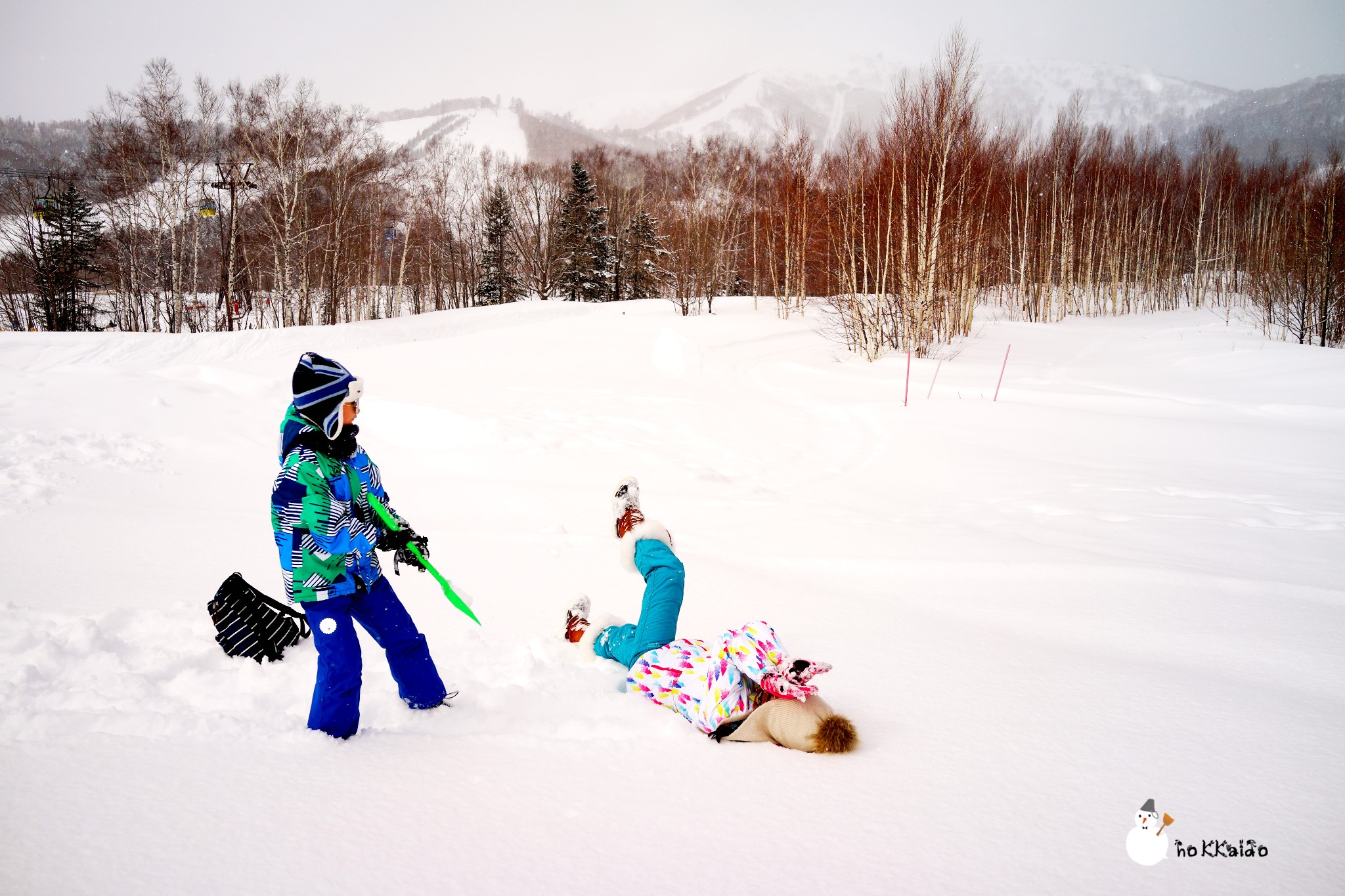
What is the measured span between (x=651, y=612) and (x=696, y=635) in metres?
0.50

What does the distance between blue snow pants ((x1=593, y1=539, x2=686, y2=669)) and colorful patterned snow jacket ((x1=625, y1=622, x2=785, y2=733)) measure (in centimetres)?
14

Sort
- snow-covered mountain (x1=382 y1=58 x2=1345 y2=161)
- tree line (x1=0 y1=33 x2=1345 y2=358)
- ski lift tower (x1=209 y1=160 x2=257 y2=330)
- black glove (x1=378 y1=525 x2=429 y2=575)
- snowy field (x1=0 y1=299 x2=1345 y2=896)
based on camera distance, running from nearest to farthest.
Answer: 1. snowy field (x1=0 y1=299 x2=1345 y2=896)
2. black glove (x1=378 y1=525 x2=429 y2=575)
3. tree line (x1=0 y1=33 x2=1345 y2=358)
4. ski lift tower (x1=209 y1=160 x2=257 y2=330)
5. snow-covered mountain (x1=382 y1=58 x2=1345 y2=161)

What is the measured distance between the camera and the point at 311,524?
214cm

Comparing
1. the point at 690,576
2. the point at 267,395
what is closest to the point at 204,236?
the point at 267,395

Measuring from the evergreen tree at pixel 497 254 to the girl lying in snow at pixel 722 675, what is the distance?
3475 cm

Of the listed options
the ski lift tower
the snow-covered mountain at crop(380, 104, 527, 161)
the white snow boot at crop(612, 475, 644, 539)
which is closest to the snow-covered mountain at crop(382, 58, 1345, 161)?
the snow-covered mountain at crop(380, 104, 527, 161)

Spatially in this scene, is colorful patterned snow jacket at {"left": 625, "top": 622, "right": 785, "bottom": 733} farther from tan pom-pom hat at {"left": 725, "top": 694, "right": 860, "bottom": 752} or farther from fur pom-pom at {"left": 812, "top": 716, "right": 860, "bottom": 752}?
fur pom-pom at {"left": 812, "top": 716, "right": 860, "bottom": 752}

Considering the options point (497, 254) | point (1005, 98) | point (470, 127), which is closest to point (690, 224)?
point (497, 254)

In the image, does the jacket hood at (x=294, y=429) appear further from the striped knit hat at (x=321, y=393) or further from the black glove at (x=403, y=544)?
the black glove at (x=403, y=544)

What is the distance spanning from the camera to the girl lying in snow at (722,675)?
2090 millimetres

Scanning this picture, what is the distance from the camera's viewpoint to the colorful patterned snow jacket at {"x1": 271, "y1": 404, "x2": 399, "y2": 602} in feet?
7.02

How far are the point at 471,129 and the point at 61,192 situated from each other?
199ft

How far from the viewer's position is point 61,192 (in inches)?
939

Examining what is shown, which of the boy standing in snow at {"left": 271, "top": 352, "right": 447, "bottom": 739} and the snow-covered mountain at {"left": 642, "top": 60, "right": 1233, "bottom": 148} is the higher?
the snow-covered mountain at {"left": 642, "top": 60, "right": 1233, "bottom": 148}
